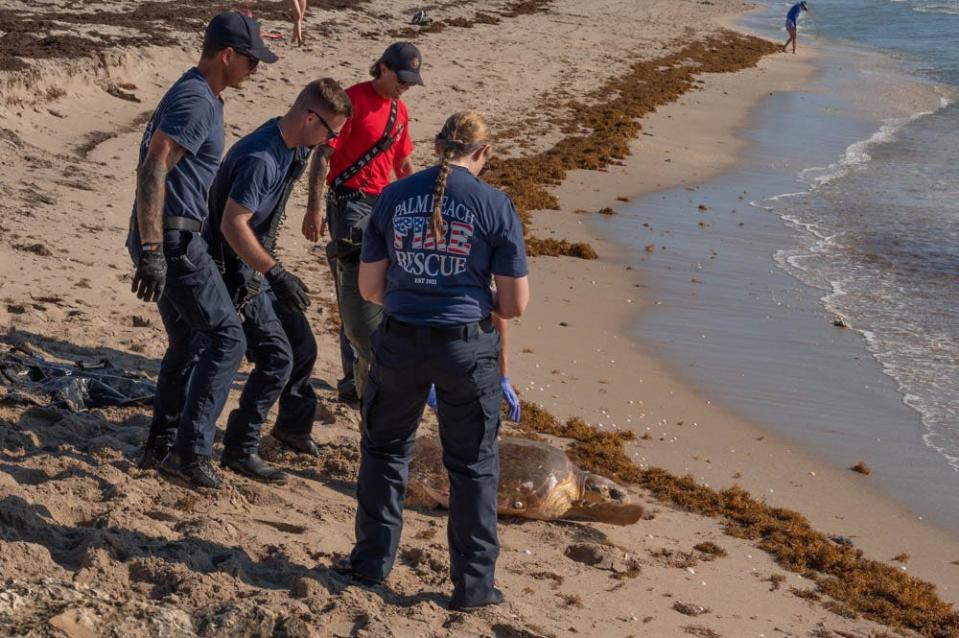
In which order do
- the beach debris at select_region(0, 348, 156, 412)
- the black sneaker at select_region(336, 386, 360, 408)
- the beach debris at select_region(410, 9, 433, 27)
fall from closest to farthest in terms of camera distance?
the beach debris at select_region(0, 348, 156, 412) → the black sneaker at select_region(336, 386, 360, 408) → the beach debris at select_region(410, 9, 433, 27)

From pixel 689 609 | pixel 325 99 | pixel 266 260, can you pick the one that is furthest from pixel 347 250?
pixel 689 609

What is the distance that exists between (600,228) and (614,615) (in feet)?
24.5

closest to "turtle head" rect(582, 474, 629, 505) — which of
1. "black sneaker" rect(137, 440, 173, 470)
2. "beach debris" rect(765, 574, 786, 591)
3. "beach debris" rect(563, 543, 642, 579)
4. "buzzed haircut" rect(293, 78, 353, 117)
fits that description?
"beach debris" rect(563, 543, 642, 579)

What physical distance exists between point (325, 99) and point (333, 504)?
1.72 m

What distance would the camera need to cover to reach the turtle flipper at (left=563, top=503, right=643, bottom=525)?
5.48 meters

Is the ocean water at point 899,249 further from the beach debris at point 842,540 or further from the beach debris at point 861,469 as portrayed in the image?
the beach debris at point 842,540

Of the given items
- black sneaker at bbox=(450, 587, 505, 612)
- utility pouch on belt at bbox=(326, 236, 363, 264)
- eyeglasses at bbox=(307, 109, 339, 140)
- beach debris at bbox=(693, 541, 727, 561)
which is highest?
eyeglasses at bbox=(307, 109, 339, 140)

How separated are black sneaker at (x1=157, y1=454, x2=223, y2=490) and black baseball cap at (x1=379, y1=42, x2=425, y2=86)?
2.24 meters

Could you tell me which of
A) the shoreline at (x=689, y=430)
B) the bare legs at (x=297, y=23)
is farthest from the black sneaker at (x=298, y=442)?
the bare legs at (x=297, y=23)

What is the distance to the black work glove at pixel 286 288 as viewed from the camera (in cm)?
495

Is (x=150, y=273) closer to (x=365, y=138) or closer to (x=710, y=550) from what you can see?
(x=365, y=138)

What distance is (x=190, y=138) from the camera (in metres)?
4.52

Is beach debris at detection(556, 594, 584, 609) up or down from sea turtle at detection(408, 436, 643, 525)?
Answer: down

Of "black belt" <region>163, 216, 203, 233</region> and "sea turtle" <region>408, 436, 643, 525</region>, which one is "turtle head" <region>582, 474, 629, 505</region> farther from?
"black belt" <region>163, 216, 203, 233</region>
